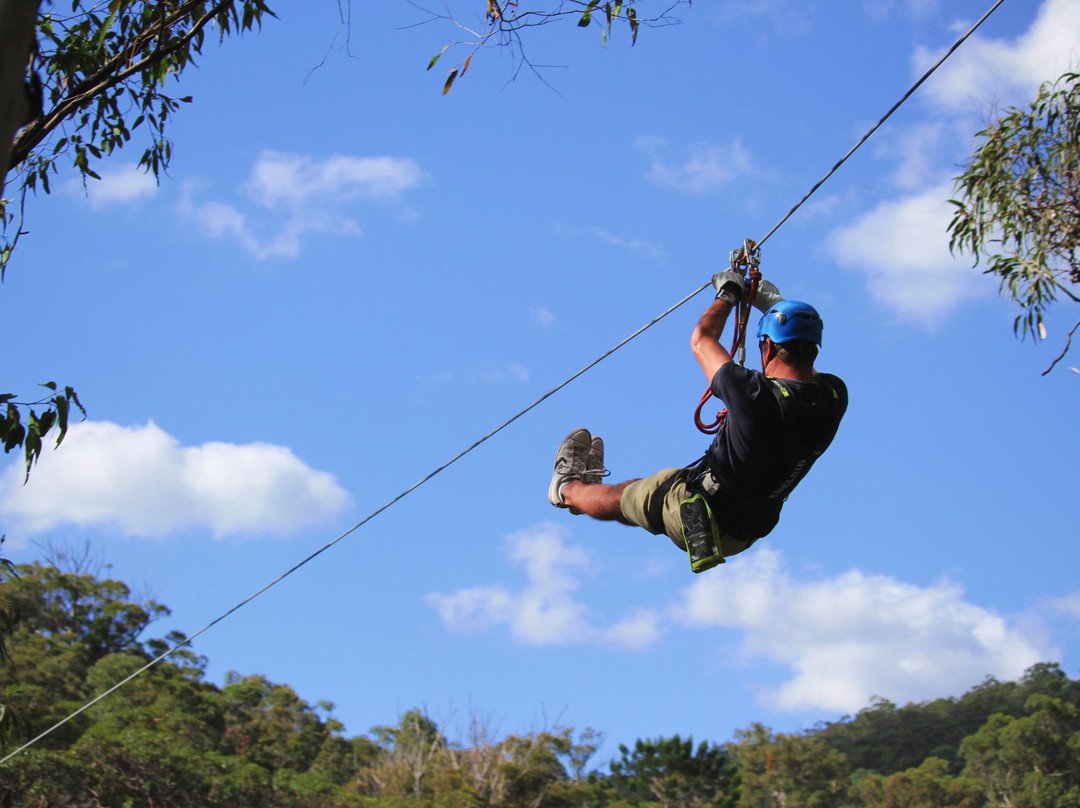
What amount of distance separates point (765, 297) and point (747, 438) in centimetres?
79

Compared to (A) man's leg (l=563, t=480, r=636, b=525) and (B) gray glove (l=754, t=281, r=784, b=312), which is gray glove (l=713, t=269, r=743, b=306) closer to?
(B) gray glove (l=754, t=281, r=784, b=312)

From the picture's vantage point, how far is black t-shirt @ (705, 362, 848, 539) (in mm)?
3713

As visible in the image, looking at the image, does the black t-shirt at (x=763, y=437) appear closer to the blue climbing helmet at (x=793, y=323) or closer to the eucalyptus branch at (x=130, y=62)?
the blue climbing helmet at (x=793, y=323)

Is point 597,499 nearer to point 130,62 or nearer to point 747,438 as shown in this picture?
point 747,438

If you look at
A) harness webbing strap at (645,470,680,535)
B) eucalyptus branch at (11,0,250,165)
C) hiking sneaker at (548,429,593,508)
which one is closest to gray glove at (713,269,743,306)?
harness webbing strap at (645,470,680,535)

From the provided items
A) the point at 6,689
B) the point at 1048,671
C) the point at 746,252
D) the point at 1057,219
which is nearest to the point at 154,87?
the point at 746,252

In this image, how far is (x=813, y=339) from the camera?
3.91 m

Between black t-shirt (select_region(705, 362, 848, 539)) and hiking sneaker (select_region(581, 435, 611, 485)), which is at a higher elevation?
hiking sneaker (select_region(581, 435, 611, 485))

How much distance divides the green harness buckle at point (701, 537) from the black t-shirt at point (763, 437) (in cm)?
7

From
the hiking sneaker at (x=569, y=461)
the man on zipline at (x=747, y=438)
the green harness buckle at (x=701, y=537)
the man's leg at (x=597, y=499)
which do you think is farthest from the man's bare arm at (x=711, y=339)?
the hiking sneaker at (x=569, y=461)

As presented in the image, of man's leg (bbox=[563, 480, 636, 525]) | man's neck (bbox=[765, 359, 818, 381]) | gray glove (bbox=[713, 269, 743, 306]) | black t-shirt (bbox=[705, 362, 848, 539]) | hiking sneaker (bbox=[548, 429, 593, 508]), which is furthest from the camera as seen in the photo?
hiking sneaker (bbox=[548, 429, 593, 508])

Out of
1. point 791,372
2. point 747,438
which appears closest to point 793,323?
point 791,372

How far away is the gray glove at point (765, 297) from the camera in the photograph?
14.1ft

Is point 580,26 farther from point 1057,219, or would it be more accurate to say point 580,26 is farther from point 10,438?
point 1057,219
